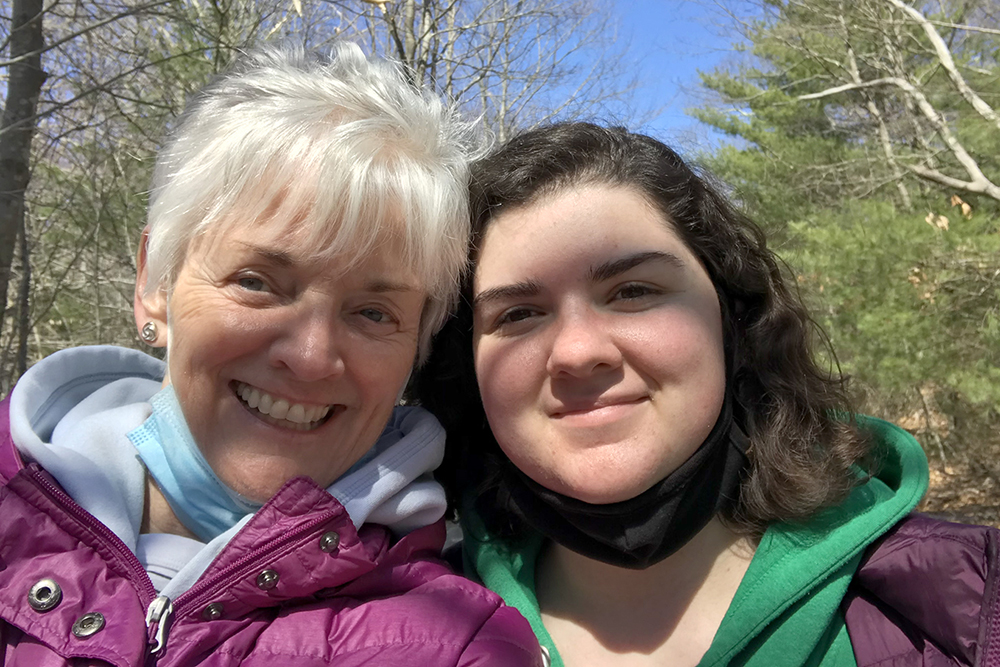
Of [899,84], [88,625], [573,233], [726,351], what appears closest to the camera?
[88,625]

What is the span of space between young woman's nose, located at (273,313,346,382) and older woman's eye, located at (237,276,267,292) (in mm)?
85

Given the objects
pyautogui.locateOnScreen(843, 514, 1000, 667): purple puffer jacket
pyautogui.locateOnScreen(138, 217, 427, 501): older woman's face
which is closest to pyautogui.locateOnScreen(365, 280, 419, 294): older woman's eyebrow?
pyautogui.locateOnScreen(138, 217, 427, 501): older woman's face

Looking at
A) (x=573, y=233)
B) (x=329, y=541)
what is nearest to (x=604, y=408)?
(x=573, y=233)

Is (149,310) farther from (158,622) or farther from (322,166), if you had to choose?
(158,622)

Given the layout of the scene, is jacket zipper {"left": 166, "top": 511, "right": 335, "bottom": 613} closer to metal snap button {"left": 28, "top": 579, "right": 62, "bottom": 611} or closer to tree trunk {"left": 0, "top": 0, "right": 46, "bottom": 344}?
metal snap button {"left": 28, "top": 579, "right": 62, "bottom": 611}

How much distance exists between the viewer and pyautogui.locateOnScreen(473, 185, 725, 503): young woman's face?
4.43 ft

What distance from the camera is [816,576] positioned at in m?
1.31

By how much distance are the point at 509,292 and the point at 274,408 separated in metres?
0.50

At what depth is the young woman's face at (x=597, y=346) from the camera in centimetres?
135

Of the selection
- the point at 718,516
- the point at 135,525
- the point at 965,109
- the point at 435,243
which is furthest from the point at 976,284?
the point at 135,525

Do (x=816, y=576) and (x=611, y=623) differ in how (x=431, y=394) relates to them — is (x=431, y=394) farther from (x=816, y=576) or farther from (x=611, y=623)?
(x=816, y=576)

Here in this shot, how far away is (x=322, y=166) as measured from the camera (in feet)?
4.13

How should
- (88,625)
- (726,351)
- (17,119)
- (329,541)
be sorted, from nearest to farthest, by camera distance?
1. (88,625)
2. (329,541)
3. (726,351)
4. (17,119)

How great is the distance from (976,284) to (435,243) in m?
7.32
